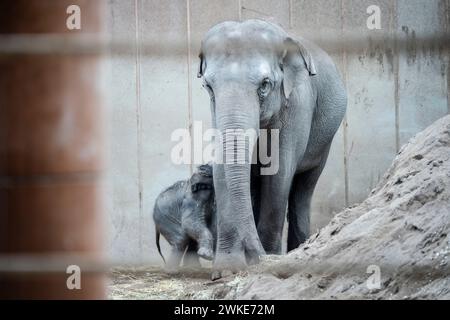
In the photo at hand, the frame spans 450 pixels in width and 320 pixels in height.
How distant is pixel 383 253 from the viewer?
3135 millimetres

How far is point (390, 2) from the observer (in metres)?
6.18

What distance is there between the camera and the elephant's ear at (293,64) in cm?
473

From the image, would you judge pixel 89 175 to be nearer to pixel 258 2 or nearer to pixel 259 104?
pixel 259 104

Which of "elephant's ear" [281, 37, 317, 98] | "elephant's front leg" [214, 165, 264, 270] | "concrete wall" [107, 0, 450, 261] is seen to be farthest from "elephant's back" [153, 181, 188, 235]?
"elephant's ear" [281, 37, 317, 98]

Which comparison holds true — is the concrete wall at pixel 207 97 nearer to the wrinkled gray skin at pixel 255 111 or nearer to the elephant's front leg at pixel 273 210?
the wrinkled gray skin at pixel 255 111

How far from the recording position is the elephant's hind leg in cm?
552

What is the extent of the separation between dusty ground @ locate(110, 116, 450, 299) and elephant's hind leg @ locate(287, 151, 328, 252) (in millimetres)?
1393

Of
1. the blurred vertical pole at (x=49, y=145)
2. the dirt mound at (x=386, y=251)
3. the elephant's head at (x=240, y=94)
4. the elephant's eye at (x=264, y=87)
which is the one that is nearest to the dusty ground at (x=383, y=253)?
the dirt mound at (x=386, y=251)

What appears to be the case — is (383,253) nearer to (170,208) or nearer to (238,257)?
(238,257)

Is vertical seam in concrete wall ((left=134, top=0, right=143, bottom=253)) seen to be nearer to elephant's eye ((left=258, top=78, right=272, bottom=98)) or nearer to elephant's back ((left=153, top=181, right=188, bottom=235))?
elephant's back ((left=153, top=181, right=188, bottom=235))

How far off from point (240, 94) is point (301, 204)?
1.56 m

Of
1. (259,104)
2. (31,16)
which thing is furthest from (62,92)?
(259,104)

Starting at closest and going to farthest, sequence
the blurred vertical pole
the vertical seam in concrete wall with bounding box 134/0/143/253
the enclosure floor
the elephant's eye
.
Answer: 1. the blurred vertical pole
2. the enclosure floor
3. the elephant's eye
4. the vertical seam in concrete wall with bounding box 134/0/143/253

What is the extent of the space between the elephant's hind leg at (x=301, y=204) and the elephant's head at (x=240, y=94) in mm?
1079
